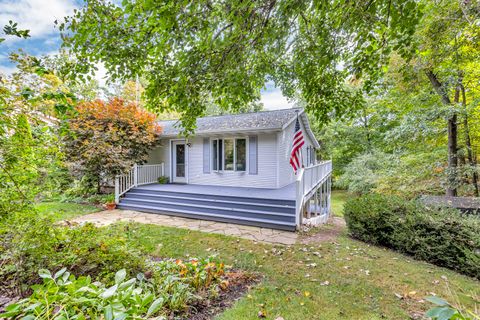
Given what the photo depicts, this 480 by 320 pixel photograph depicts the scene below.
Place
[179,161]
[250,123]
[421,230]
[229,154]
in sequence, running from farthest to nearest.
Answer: [179,161], [229,154], [250,123], [421,230]

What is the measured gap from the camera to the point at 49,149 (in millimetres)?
2041

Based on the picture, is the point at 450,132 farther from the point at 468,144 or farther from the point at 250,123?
the point at 250,123

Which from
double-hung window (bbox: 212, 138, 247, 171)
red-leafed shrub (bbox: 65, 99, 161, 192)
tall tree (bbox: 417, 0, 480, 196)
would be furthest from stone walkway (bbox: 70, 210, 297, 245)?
tall tree (bbox: 417, 0, 480, 196)

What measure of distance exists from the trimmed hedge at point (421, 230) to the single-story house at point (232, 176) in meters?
1.67

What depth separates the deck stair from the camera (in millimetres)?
6617

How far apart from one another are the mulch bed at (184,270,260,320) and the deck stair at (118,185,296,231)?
3064 mm

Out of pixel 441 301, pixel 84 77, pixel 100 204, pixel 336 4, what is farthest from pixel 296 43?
pixel 100 204

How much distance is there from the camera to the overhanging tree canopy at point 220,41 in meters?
3.20

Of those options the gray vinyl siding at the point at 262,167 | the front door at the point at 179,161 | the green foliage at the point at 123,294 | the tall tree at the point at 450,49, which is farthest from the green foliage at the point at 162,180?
the tall tree at the point at 450,49

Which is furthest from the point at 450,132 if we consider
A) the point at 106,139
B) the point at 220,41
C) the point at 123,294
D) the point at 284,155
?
the point at 106,139

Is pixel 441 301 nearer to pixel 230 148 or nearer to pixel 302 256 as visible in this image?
pixel 302 256

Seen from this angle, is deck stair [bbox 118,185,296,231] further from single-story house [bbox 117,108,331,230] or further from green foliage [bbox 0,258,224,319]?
green foliage [bbox 0,258,224,319]

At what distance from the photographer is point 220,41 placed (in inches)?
151

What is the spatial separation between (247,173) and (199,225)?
396cm
